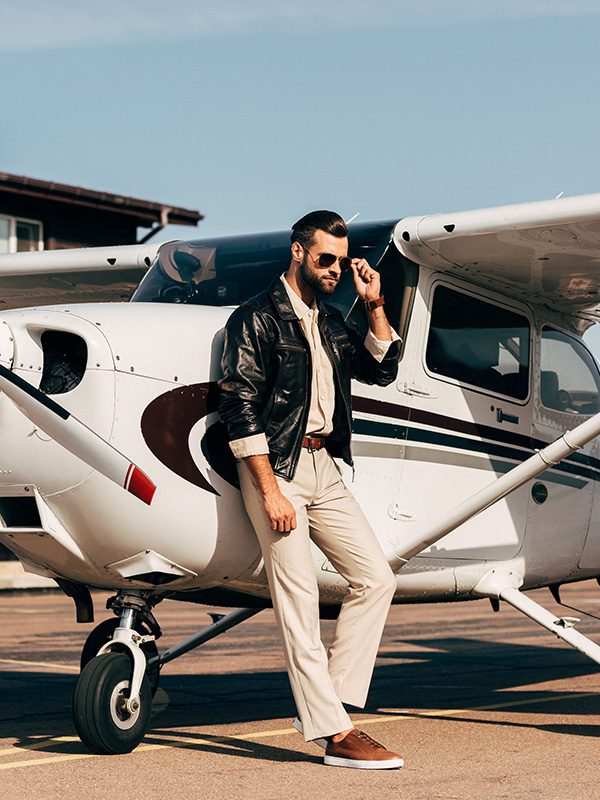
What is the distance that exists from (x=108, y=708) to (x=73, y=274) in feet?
11.1

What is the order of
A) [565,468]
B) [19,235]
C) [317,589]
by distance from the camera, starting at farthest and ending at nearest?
[19,235] → [565,468] → [317,589]

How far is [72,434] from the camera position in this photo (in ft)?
15.7

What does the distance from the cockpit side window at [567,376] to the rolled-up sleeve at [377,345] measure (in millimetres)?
1677

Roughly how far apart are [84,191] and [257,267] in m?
20.5

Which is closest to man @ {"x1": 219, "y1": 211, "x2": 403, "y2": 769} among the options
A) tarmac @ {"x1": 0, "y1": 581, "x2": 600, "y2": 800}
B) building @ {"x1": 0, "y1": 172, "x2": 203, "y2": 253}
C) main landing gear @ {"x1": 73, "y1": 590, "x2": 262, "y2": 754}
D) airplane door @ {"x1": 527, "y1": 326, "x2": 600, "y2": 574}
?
tarmac @ {"x1": 0, "y1": 581, "x2": 600, "y2": 800}

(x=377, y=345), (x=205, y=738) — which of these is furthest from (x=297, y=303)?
(x=205, y=738)

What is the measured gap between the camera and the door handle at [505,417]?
21.7 ft

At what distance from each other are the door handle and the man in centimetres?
128

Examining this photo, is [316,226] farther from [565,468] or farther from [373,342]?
[565,468]

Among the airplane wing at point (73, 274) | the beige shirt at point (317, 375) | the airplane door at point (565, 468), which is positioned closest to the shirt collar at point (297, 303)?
the beige shirt at point (317, 375)

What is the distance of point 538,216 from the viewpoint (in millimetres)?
5992

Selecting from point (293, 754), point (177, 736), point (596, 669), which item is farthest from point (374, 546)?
point (596, 669)

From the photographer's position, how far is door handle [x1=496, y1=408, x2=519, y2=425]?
661 cm

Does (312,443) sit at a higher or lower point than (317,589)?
higher
